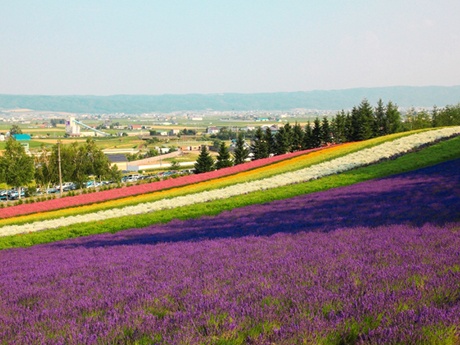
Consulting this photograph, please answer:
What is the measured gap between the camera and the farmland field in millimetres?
4398

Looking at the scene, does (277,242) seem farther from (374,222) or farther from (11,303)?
(11,303)

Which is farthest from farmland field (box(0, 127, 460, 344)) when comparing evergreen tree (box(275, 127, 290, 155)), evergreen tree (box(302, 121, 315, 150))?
evergreen tree (box(302, 121, 315, 150))

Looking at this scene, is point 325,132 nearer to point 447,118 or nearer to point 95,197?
point 447,118

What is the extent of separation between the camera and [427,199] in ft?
52.3

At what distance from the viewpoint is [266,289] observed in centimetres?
614

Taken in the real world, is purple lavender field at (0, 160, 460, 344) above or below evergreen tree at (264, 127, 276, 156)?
above

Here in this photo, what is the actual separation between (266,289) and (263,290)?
84mm

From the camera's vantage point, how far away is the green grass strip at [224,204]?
23.6 meters

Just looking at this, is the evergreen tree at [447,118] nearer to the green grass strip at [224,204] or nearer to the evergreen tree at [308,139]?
the evergreen tree at [308,139]

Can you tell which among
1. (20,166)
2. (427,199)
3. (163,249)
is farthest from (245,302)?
(20,166)

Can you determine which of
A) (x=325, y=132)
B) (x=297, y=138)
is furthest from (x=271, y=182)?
(x=297, y=138)

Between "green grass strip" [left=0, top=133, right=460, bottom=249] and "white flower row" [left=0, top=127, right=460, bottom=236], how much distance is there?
3130 mm

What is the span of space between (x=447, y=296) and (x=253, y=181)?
32795 millimetres

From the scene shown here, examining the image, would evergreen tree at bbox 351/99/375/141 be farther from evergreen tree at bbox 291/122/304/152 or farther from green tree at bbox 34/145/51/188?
green tree at bbox 34/145/51/188
